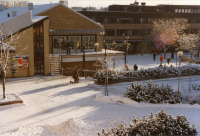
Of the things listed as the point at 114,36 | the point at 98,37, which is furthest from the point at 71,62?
the point at 114,36

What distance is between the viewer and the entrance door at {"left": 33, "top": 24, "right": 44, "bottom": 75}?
2642cm

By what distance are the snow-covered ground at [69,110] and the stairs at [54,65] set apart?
5.63 metres

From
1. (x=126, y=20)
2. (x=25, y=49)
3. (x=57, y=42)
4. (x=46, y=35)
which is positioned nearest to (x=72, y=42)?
(x=57, y=42)

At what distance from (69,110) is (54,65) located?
1389 cm

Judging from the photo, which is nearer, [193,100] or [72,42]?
[193,100]

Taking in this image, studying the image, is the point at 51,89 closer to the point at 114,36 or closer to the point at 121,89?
the point at 121,89

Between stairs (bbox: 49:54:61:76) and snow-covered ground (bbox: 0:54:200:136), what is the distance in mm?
5628

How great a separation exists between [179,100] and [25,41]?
1656 centimetres

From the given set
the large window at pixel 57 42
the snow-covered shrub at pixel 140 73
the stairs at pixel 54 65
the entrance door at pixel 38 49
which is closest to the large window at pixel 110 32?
the large window at pixel 57 42

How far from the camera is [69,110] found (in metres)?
14.9

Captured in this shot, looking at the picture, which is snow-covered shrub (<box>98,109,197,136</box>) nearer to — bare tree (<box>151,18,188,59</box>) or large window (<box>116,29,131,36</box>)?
bare tree (<box>151,18,188,59</box>)

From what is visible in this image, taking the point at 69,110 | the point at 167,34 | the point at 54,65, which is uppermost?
the point at 167,34

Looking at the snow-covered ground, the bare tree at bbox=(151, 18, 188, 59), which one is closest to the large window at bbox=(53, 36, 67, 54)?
the snow-covered ground

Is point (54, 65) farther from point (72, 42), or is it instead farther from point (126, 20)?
point (126, 20)
